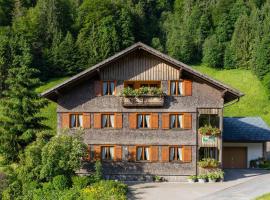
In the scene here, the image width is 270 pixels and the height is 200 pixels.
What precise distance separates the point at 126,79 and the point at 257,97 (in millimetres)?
42379

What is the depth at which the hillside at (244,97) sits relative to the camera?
66625 millimetres

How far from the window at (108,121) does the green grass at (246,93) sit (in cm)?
3273

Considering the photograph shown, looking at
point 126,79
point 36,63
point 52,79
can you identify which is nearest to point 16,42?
point 36,63

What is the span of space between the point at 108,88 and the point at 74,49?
59.9m

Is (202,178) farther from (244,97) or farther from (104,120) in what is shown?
(244,97)

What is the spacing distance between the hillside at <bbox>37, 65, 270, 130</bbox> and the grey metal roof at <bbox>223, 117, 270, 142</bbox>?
2083 centimetres

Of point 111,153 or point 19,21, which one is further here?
point 19,21

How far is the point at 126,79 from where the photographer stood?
34.6 m

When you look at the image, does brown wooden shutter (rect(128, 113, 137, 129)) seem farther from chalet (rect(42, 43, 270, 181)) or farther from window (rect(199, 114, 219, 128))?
window (rect(199, 114, 219, 128))

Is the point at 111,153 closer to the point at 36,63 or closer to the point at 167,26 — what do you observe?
the point at 36,63

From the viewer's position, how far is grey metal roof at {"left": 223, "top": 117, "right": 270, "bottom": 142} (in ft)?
131

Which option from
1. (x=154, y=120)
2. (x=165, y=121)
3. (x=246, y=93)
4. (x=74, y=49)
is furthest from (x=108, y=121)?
(x=74, y=49)

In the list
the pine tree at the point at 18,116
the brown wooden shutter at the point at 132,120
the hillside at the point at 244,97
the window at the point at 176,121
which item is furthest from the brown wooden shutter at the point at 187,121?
the hillside at the point at 244,97

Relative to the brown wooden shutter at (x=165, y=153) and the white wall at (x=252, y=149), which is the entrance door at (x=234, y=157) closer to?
the white wall at (x=252, y=149)
